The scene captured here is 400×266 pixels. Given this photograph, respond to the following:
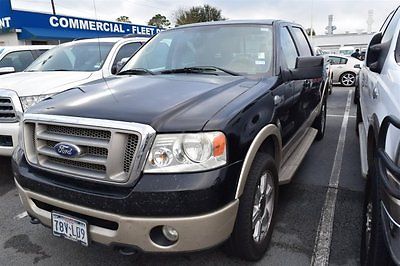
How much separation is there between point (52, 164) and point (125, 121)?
671 millimetres

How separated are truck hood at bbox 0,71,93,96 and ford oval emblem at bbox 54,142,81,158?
2.39m

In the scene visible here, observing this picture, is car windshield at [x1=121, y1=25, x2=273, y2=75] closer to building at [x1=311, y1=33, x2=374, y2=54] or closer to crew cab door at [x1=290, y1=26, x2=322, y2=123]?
crew cab door at [x1=290, y1=26, x2=322, y2=123]

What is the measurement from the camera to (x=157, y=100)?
2375 millimetres

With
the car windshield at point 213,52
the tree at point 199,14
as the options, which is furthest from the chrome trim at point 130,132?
the tree at point 199,14

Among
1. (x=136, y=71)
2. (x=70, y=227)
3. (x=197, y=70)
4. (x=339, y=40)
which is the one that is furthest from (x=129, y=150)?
(x=339, y=40)

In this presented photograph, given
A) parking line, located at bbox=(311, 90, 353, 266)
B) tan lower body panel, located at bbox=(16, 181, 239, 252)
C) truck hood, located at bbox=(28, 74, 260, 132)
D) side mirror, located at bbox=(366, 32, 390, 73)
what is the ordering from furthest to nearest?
1. side mirror, located at bbox=(366, 32, 390, 73)
2. parking line, located at bbox=(311, 90, 353, 266)
3. truck hood, located at bbox=(28, 74, 260, 132)
4. tan lower body panel, located at bbox=(16, 181, 239, 252)

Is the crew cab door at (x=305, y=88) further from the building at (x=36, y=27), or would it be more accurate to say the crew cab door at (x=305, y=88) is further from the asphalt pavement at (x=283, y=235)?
the building at (x=36, y=27)

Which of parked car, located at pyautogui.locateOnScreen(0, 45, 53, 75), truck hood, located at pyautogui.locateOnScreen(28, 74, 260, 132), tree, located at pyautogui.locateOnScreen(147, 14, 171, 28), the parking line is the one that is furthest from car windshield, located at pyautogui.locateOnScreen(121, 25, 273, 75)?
tree, located at pyautogui.locateOnScreen(147, 14, 171, 28)

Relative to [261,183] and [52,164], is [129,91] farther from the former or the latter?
[261,183]

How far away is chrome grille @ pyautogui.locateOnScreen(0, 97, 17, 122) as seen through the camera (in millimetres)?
4191

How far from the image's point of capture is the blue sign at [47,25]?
19891 millimetres

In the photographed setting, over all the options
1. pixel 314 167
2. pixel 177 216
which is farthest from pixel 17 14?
pixel 177 216

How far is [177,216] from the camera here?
1998 mm

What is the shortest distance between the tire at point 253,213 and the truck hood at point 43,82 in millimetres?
3037
